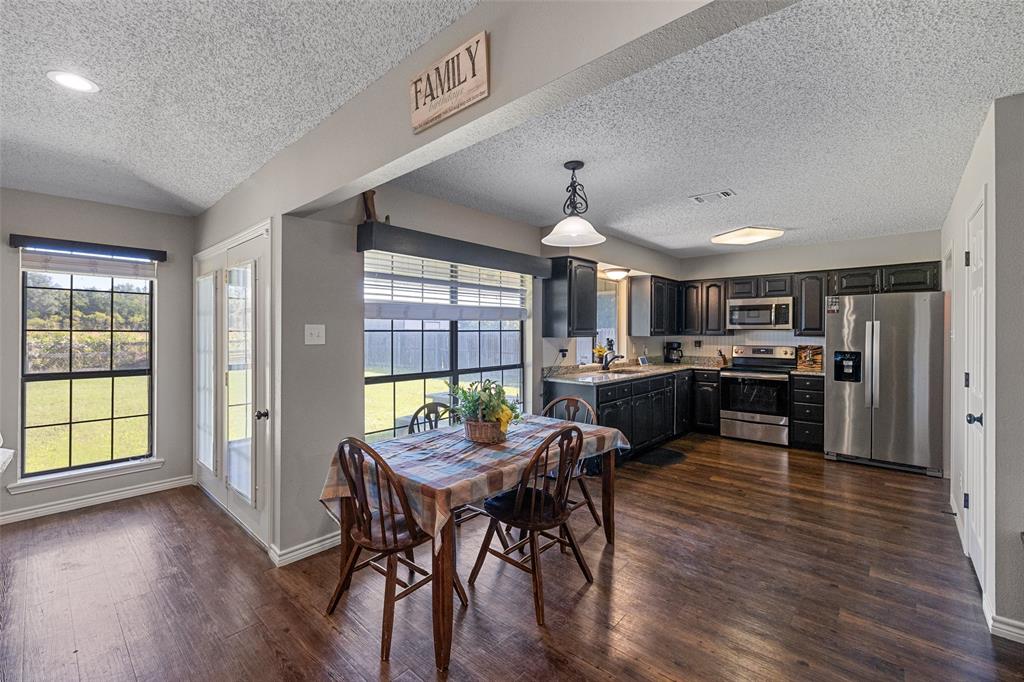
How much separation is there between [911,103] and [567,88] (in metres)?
1.91

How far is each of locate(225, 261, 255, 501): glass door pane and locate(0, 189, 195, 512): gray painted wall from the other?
100cm

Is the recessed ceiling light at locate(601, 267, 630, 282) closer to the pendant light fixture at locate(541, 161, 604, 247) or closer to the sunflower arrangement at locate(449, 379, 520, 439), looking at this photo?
the pendant light fixture at locate(541, 161, 604, 247)

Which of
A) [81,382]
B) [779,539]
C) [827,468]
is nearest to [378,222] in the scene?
[81,382]

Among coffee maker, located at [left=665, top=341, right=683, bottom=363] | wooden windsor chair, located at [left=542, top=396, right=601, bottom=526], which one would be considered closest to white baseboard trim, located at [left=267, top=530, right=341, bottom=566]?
wooden windsor chair, located at [left=542, top=396, right=601, bottom=526]

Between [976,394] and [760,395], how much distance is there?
10.8ft

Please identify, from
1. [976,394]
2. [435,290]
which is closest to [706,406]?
[976,394]

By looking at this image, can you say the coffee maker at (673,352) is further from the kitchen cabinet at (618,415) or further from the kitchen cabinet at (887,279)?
the kitchen cabinet at (618,415)

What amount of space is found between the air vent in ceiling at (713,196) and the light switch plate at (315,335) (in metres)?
2.96

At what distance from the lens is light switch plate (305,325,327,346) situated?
9.32 ft

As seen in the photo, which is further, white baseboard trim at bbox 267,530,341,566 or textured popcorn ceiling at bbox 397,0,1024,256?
white baseboard trim at bbox 267,530,341,566

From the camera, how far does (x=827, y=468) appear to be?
15.4 ft

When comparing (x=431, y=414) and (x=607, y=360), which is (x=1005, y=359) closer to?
(x=431, y=414)

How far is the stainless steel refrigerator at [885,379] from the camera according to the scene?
4.46 meters

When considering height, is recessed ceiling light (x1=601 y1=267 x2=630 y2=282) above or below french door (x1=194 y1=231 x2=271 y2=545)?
above
